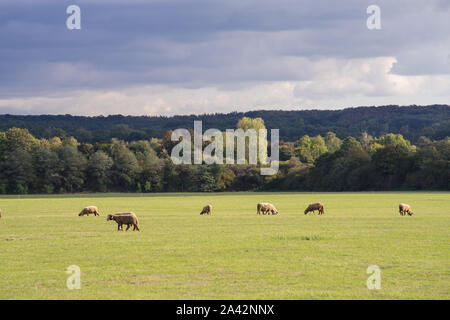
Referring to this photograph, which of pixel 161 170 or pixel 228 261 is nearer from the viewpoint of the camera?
pixel 228 261

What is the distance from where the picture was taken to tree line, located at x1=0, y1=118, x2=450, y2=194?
114375mm

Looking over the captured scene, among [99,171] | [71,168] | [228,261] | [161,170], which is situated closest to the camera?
[228,261]

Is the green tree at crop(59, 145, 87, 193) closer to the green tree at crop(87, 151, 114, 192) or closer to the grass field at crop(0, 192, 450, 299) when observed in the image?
the green tree at crop(87, 151, 114, 192)

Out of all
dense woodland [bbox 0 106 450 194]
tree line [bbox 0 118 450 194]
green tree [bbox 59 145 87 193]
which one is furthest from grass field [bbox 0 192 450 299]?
green tree [bbox 59 145 87 193]

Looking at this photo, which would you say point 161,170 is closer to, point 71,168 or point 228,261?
point 71,168

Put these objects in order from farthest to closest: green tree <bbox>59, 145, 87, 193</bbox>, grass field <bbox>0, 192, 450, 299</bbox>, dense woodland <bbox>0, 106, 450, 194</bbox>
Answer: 1. green tree <bbox>59, 145, 87, 193</bbox>
2. dense woodland <bbox>0, 106, 450, 194</bbox>
3. grass field <bbox>0, 192, 450, 299</bbox>

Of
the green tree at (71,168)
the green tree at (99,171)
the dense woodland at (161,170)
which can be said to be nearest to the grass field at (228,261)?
the dense woodland at (161,170)

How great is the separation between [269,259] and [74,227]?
1570 centimetres

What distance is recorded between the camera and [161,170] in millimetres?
128750

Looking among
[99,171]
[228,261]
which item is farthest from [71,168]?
[228,261]

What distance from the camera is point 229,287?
14.9 meters
